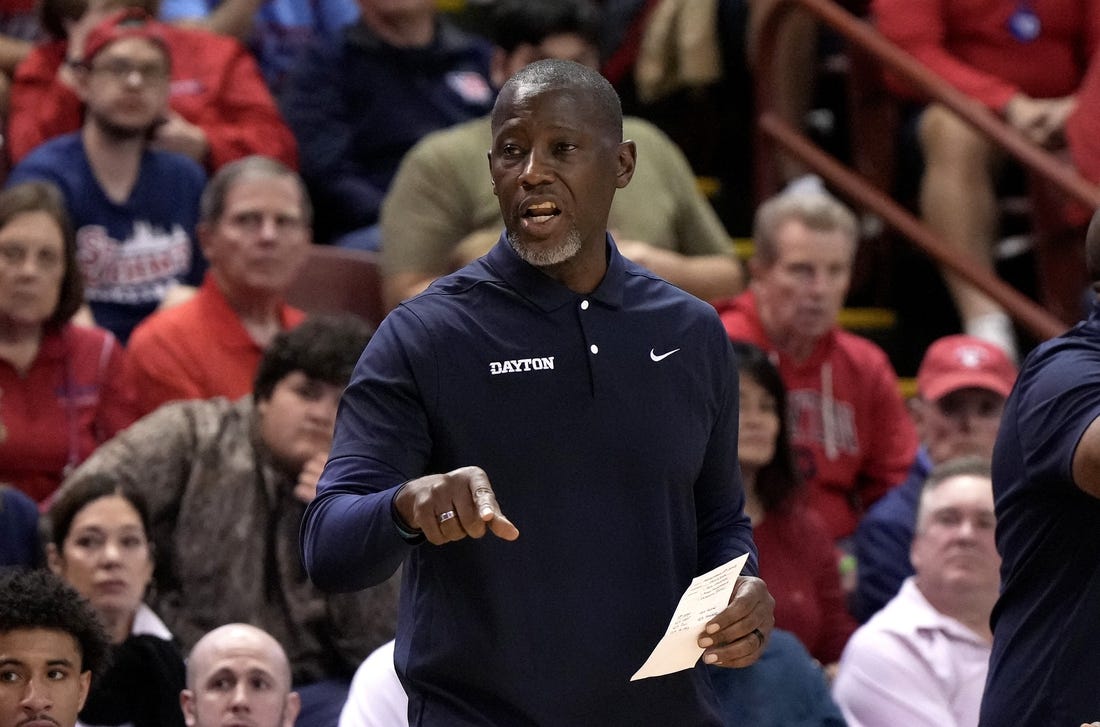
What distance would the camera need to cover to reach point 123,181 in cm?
628

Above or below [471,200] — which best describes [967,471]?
below

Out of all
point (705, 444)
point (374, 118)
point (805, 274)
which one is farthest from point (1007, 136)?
point (705, 444)

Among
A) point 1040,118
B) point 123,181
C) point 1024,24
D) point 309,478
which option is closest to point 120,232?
point 123,181

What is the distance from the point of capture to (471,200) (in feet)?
20.3

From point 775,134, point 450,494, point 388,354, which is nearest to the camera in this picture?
point 450,494

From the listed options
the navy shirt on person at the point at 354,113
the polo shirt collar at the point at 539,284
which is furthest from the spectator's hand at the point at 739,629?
the navy shirt on person at the point at 354,113

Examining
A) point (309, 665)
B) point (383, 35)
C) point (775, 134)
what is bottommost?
point (309, 665)

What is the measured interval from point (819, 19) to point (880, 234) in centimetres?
77

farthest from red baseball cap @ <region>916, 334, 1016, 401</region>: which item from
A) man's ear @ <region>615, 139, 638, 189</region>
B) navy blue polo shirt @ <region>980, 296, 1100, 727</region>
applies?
man's ear @ <region>615, 139, 638, 189</region>

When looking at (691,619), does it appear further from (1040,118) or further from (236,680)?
(1040,118)

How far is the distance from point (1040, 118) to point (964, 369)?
1.16 metres

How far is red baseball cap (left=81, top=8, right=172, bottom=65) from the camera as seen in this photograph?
6312 mm

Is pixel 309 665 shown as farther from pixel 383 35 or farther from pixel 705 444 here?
pixel 383 35

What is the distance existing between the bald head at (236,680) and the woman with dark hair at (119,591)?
0.28 ft
